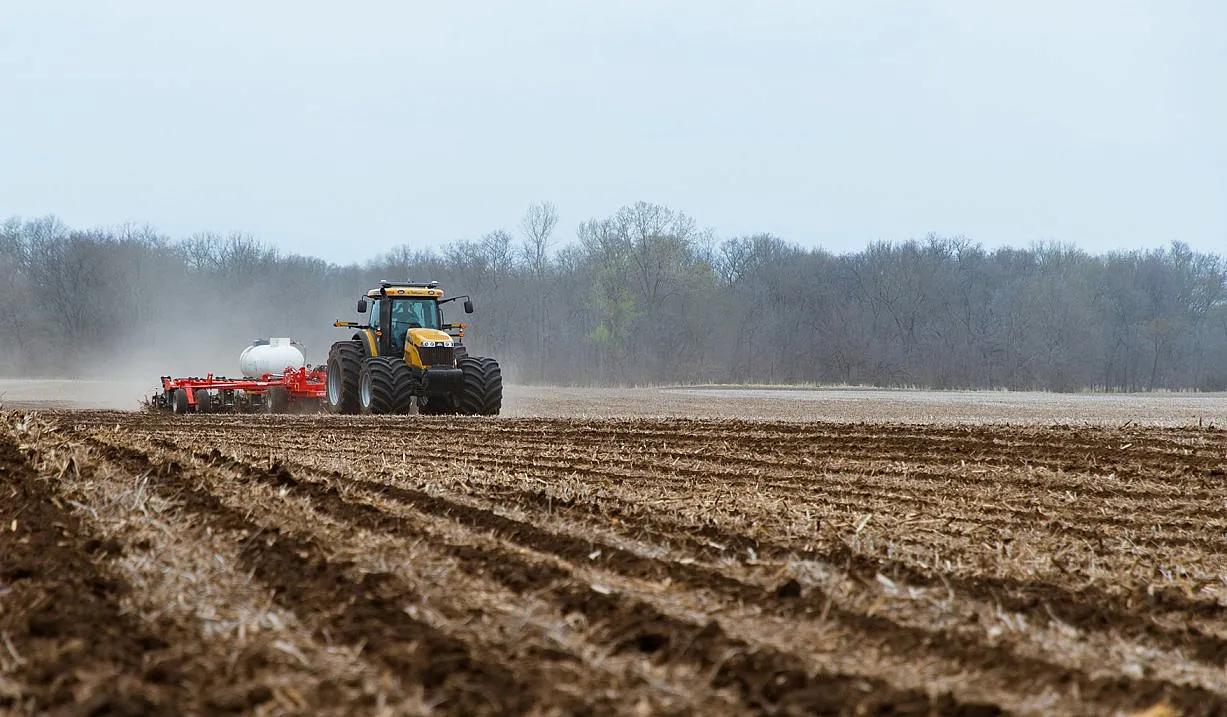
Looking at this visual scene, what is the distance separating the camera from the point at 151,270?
66750 millimetres

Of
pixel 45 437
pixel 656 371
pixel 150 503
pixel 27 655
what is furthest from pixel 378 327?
pixel 656 371

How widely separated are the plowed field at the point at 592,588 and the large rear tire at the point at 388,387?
30.8 ft

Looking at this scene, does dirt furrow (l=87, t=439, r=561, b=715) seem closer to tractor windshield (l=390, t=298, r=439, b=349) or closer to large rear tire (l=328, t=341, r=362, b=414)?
large rear tire (l=328, t=341, r=362, b=414)

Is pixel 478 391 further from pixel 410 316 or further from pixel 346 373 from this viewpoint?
pixel 346 373

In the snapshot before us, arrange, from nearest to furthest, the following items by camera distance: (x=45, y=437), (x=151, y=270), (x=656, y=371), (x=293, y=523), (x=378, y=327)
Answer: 1. (x=293, y=523)
2. (x=45, y=437)
3. (x=378, y=327)
4. (x=656, y=371)
5. (x=151, y=270)

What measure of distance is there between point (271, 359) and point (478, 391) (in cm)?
834

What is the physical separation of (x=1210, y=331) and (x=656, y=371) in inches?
1143

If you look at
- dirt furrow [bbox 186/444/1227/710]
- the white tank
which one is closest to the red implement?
the white tank

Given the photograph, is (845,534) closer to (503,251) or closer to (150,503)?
(150,503)

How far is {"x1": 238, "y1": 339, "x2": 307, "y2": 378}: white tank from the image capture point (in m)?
26.4

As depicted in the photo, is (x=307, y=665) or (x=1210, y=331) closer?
(x=307, y=665)

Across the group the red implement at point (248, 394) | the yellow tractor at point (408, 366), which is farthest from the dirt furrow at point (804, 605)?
the red implement at point (248, 394)

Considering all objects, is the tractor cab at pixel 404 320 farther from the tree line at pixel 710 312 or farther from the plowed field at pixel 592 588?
the tree line at pixel 710 312

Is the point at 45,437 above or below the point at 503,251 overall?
below
